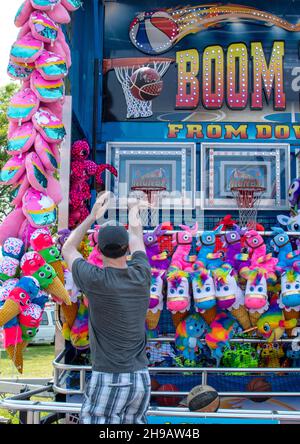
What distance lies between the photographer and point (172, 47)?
7469mm

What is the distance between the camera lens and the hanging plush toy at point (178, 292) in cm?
443

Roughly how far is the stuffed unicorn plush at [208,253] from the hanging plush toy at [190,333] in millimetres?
437

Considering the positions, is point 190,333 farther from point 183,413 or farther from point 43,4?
point 43,4

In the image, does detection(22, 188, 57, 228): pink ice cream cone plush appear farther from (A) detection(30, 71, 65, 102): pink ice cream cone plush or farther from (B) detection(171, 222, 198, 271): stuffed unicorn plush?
(B) detection(171, 222, 198, 271): stuffed unicorn plush

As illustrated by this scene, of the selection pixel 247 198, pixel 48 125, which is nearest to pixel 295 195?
pixel 247 198

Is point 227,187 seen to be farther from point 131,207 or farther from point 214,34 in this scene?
point 131,207

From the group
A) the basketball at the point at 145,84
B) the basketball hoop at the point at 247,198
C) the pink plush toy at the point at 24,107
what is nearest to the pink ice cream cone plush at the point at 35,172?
the pink plush toy at the point at 24,107

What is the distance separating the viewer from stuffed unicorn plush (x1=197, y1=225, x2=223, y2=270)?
459 cm

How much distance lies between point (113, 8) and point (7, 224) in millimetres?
4199

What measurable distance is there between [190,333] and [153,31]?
4.48m

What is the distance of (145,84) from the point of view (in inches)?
286

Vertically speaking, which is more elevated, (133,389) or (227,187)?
(227,187)
